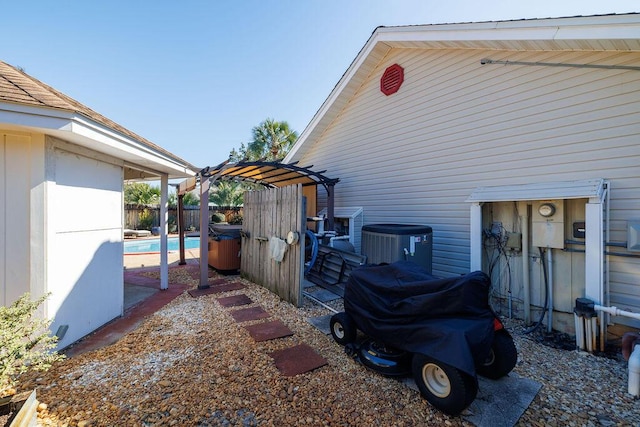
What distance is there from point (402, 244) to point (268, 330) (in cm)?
262

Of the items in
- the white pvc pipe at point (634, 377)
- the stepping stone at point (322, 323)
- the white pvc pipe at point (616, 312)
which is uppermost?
the white pvc pipe at point (616, 312)

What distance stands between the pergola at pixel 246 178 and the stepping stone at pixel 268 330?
2.54m

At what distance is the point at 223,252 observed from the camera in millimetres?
7098

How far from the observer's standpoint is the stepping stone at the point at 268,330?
3.44 m

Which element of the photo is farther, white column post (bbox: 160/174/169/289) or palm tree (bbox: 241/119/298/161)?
palm tree (bbox: 241/119/298/161)

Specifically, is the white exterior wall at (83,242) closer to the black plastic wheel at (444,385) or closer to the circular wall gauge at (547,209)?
the black plastic wheel at (444,385)

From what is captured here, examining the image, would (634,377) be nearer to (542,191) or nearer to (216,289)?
(542,191)

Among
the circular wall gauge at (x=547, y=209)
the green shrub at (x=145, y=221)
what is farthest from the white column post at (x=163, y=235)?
the green shrub at (x=145, y=221)

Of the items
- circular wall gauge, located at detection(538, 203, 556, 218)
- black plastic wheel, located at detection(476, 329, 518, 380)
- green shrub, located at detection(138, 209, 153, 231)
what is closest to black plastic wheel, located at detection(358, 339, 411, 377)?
black plastic wheel, located at detection(476, 329, 518, 380)

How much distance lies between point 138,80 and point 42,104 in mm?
9760

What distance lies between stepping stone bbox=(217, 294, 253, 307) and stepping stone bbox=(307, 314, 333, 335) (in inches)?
58.1

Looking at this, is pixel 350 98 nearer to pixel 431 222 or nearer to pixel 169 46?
pixel 431 222

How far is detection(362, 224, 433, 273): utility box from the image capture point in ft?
15.3

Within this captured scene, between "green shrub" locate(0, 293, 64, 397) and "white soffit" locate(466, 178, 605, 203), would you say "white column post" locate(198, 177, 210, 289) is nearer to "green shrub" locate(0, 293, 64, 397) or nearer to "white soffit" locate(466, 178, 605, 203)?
"green shrub" locate(0, 293, 64, 397)
